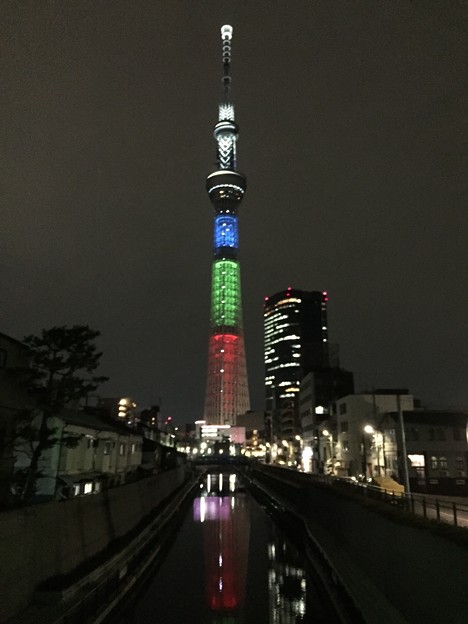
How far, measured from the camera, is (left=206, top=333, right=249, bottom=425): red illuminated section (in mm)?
124375

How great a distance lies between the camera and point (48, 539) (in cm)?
1177

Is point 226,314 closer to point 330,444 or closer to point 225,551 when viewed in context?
point 330,444

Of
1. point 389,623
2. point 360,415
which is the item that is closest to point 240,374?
point 360,415

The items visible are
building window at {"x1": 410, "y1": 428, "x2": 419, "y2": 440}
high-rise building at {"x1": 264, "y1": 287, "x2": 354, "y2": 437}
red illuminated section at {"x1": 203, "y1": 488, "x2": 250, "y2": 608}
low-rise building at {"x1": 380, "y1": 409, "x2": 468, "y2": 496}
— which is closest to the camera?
red illuminated section at {"x1": 203, "y1": 488, "x2": 250, "y2": 608}

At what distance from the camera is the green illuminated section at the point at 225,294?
411 ft

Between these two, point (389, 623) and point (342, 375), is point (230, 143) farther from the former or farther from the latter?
point (389, 623)

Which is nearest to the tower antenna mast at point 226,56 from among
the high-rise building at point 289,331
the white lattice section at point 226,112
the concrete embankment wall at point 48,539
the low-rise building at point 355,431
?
the white lattice section at point 226,112

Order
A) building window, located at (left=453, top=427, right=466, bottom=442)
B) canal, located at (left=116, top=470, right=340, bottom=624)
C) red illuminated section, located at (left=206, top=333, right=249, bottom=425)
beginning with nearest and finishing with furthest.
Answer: canal, located at (left=116, top=470, right=340, bottom=624) → building window, located at (left=453, top=427, right=466, bottom=442) → red illuminated section, located at (left=206, top=333, right=249, bottom=425)

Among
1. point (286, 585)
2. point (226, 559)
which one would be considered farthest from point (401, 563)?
point (226, 559)

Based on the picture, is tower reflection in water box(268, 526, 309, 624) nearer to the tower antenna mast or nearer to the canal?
the canal

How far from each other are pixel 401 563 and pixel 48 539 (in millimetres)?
8083

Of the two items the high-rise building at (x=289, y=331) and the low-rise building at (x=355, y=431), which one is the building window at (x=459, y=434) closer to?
the low-rise building at (x=355, y=431)

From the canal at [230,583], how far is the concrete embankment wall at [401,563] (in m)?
1.52

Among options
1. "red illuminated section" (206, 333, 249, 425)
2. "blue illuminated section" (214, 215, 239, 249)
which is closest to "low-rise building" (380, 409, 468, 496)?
"red illuminated section" (206, 333, 249, 425)
